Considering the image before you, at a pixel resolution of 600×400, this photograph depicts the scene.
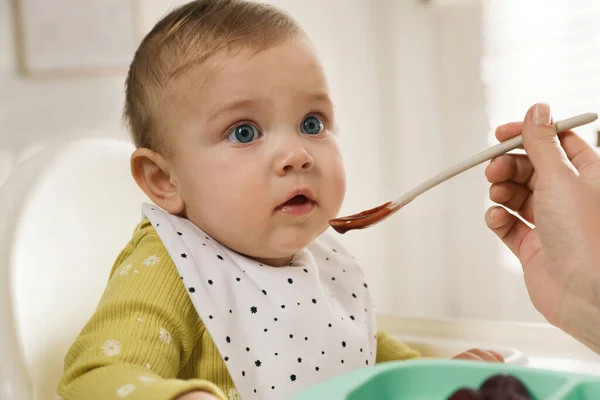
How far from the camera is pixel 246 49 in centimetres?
89

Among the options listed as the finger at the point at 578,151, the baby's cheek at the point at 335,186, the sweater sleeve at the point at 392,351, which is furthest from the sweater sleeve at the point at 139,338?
the finger at the point at 578,151

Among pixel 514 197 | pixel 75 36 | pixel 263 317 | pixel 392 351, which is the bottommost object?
pixel 392 351

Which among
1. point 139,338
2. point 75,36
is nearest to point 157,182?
point 139,338

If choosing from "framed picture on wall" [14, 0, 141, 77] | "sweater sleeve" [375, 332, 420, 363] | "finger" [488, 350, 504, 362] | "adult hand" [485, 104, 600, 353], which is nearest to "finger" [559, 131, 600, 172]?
"adult hand" [485, 104, 600, 353]

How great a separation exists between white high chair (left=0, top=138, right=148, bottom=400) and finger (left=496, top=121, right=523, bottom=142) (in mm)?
540

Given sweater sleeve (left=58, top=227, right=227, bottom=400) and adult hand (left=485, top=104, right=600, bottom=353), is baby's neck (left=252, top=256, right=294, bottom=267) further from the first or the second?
adult hand (left=485, top=104, right=600, bottom=353)

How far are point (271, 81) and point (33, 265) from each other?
1.24ft

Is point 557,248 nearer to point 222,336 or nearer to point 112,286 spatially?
point 222,336

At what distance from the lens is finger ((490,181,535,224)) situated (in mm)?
986

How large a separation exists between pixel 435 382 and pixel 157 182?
482 millimetres

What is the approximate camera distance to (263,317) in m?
0.90

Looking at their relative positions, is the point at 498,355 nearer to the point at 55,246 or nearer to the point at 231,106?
the point at 231,106

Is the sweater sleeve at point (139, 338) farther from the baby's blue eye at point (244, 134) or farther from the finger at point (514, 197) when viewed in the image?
the finger at point (514, 197)

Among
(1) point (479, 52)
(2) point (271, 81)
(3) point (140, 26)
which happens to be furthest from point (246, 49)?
(1) point (479, 52)
